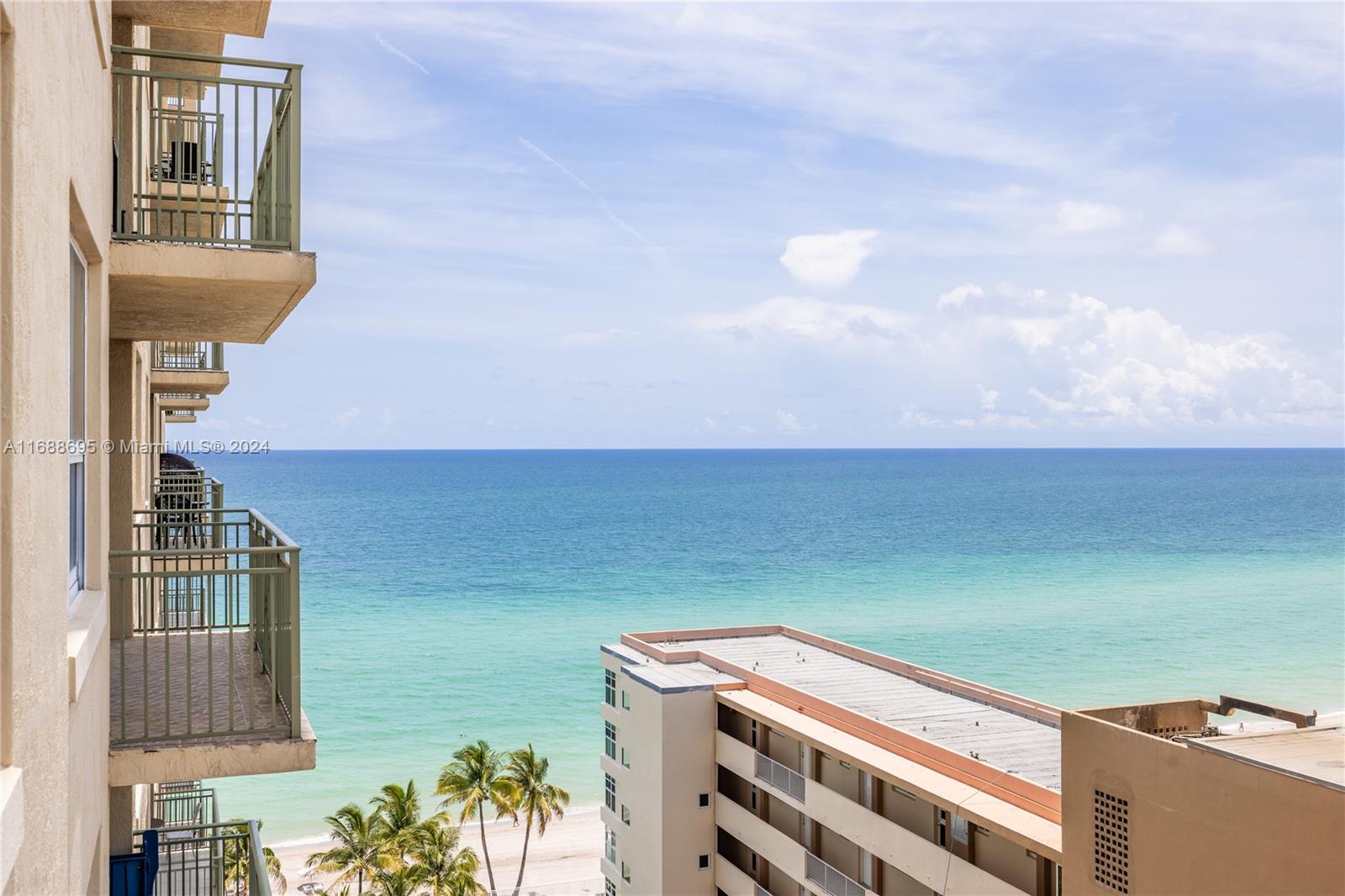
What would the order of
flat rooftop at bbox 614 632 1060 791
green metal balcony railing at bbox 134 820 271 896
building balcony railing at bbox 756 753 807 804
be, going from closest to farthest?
green metal balcony railing at bbox 134 820 271 896 → flat rooftop at bbox 614 632 1060 791 → building balcony railing at bbox 756 753 807 804

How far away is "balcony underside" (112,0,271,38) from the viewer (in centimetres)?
870

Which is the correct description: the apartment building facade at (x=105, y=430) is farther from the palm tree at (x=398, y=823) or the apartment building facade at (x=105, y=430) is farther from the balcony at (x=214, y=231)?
the palm tree at (x=398, y=823)

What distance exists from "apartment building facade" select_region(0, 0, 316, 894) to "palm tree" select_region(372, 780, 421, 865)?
61.8 feet

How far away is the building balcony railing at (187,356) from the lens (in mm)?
18734

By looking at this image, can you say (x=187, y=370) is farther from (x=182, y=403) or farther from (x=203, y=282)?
(x=203, y=282)

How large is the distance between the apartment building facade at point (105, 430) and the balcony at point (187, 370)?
21.0ft

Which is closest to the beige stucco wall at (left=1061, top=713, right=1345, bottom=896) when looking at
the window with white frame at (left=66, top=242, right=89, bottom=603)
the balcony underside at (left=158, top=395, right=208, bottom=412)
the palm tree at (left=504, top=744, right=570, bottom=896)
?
the window with white frame at (left=66, top=242, right=89, bottom=603)

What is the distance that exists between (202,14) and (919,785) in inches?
657

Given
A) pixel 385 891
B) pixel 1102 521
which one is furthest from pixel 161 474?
pixel 1102 521

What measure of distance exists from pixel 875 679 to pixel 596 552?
94.9 metres

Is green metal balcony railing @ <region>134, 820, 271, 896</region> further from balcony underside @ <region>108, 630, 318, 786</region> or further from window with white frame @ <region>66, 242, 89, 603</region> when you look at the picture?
window with white frame @ <region>66, 242, 89, 603</region>

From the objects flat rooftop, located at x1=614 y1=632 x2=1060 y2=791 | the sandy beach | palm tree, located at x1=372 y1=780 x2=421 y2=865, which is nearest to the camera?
flat rooftop, located at x1=614 y1=632 x2=1060 y2=791

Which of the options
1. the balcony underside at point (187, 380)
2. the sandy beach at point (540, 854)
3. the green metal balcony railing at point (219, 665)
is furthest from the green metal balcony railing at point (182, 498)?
the sandy beach at point (540, 854)

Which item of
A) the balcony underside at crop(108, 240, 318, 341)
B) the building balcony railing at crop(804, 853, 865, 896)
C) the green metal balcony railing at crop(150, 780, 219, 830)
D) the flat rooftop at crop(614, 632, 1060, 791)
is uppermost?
the balcony underside at crop(108, 240, 318, 341)
